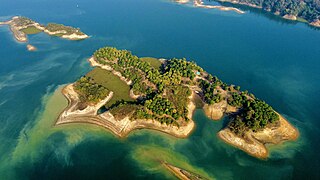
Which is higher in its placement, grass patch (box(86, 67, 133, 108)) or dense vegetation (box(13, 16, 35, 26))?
dense vegetation (box(13, 16, 35, 26))

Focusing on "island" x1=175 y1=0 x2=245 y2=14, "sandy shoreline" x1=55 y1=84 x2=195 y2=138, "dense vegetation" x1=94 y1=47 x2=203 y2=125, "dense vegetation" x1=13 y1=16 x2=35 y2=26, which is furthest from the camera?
"island" x1=175 y1=0 x2=245 y2=14

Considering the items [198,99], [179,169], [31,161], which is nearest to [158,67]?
[198,99]

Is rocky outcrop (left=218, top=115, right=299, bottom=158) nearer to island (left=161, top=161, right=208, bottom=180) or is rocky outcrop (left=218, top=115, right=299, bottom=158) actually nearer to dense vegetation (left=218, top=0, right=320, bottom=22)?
island (left=161, top=161, right=208, bottom=180)

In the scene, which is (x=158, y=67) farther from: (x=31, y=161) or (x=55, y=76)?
(x=31, y=161)

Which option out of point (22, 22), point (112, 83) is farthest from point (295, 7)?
point (22, 22)

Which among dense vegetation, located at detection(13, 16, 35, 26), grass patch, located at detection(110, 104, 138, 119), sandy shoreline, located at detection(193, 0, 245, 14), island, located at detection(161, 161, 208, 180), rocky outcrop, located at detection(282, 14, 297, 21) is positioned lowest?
island, located at detection(161, 161, 208, 180)

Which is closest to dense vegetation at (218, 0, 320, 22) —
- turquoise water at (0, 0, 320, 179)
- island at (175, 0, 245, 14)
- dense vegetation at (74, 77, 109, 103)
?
turquoise water at (0, 0, 320, 179)

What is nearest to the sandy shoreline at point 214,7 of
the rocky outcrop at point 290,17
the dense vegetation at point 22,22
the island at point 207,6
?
the island at point 207,6
